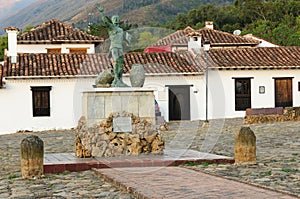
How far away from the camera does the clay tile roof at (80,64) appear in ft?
85.5

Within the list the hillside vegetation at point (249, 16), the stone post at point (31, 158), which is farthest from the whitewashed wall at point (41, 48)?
the hillside vegetation at point (249, 16)

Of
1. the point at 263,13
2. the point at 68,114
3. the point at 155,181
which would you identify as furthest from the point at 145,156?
the point at 263,13

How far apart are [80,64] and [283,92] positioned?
9.65m

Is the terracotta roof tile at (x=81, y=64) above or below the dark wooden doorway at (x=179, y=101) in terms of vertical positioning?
above

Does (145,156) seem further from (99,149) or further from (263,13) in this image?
(263,13)

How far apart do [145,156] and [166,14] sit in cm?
8781

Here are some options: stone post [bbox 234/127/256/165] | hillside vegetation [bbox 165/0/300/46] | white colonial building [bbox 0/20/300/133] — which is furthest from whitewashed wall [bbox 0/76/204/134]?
hillside vegetation [bbox 165/0/300/46]

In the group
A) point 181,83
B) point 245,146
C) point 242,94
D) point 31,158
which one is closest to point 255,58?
point 242,94

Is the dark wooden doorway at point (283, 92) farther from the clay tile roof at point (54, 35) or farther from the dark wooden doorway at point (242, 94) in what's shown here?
the clay tile roof at point (54, 35)

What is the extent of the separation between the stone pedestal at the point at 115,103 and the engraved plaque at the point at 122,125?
0.61 ft

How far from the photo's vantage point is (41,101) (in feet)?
86.3

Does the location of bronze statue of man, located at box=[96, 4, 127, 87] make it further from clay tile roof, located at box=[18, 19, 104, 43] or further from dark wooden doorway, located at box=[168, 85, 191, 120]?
clay tile roof, located at box=[18, 19, 104, 43]

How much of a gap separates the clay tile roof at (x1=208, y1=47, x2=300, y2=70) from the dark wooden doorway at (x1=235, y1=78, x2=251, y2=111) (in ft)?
2.63

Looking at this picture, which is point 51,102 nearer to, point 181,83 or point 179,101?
point 181,83
